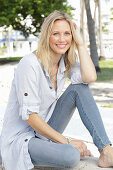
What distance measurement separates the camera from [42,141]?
231 cm

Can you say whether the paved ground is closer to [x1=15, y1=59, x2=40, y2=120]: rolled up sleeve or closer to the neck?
[x1=15, y1=59, x2=40, y2=120]: rolled up sleeve

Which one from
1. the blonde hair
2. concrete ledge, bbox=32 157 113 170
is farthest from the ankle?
the blonde hair

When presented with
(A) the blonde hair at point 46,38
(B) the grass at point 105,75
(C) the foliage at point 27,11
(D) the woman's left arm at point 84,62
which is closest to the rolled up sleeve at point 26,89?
(A) the blonde hair at point 46,38

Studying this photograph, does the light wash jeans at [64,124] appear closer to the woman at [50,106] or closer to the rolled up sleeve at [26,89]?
the woman at [50,106]

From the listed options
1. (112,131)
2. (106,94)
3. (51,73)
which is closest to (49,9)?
(106,94)

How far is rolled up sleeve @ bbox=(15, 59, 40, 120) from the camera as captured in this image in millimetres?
2254

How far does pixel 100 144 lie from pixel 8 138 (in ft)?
2.27

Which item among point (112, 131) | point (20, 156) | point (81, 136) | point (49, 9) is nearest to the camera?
point (20, 156)

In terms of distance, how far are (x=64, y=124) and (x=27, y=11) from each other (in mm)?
22715

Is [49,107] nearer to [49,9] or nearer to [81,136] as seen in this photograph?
[81,136]

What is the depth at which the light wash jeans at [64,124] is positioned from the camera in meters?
2.23

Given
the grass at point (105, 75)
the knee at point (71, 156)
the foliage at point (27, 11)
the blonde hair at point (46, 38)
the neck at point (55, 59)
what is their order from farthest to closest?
the foliage at point (27, 11) < the grass at point (105, 75) < the neck at point (55, 59) < the blonde hair at point (46, 38) < the knee at point (71, 156)

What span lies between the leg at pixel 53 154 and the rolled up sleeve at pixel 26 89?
22 cm

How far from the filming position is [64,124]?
2.66 m
